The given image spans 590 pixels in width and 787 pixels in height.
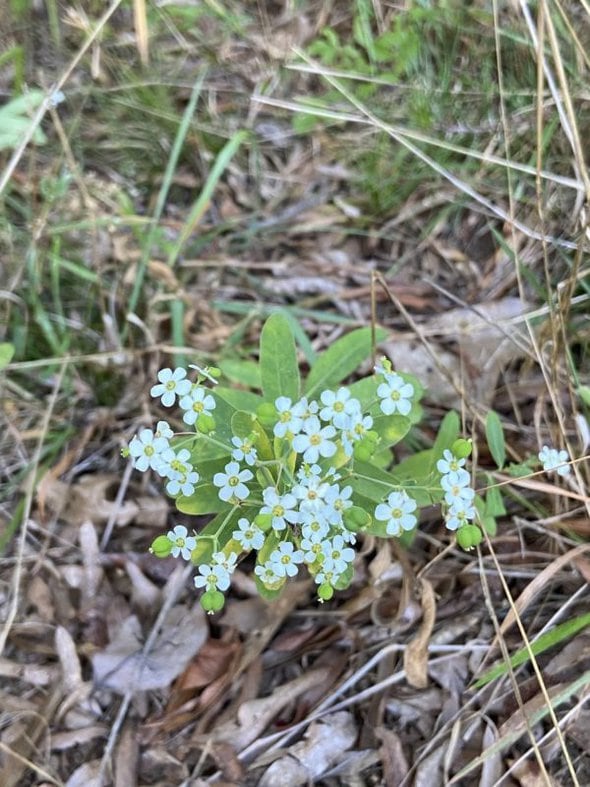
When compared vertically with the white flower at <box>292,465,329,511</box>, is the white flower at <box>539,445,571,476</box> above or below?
below

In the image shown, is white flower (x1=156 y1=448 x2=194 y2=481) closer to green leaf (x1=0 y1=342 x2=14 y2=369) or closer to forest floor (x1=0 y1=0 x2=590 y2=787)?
forest floor (x1=0 y1=0 x2=590 y2=787)

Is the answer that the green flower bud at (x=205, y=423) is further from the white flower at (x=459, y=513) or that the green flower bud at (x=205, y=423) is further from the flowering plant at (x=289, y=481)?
the white flower at (x=459, y=513)

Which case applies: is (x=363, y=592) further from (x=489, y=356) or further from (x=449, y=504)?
(x=489, y=356)

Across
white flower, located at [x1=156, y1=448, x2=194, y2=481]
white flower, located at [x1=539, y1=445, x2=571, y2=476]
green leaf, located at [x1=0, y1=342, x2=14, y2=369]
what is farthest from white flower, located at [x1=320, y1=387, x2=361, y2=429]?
green leaf, located at [x1=0, y1=342, x2=14, y2=369]

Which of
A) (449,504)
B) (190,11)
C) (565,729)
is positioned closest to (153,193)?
(190,11)

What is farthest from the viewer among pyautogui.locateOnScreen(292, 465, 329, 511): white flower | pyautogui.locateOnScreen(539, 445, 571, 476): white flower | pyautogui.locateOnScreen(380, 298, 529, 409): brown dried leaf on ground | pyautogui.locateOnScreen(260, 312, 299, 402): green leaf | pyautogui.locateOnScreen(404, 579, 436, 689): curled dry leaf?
pyautogui.locateOnScreen(380, 298, 529, 409): brown dried leaf on ground

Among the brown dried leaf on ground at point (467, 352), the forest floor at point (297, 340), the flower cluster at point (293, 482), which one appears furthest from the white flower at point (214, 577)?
the brown dried leaf on ground at point (467, 352)

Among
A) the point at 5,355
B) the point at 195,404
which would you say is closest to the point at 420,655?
the point at 195,404
